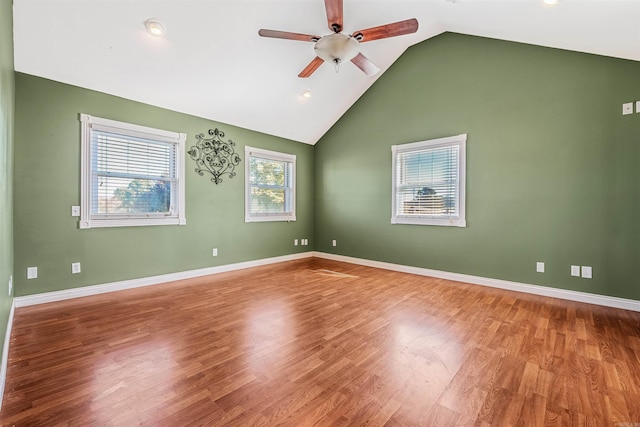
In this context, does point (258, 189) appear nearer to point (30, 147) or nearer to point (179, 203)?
point (179, 203)

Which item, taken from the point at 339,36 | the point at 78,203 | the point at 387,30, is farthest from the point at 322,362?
the point at 78,203

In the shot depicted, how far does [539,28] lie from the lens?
119 inches

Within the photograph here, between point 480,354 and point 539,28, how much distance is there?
3353mm

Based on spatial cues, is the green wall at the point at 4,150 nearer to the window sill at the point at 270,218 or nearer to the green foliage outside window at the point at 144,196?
the green foliage outside window at the point at 144,196

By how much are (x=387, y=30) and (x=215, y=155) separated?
3.20m

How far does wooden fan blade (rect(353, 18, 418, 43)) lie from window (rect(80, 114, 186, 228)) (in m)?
2.97

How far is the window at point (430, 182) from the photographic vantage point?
14.0ft

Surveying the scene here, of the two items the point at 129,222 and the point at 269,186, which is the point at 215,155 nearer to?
the point at 269,186

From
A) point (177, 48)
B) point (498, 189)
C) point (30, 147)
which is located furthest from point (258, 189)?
point (498, 189)

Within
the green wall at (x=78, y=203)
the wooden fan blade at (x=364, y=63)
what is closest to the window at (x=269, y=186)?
the green wall at (x=78, y=203)

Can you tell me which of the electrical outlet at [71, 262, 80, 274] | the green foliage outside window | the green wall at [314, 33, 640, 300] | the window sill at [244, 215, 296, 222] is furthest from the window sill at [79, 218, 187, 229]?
the green wall at [314, 33, 640, 300]

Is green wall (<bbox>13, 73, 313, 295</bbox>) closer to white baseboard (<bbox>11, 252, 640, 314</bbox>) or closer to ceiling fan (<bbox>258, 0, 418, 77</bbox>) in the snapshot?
white baseboard (<bbox>11, 252, 640, 314</bbox>)

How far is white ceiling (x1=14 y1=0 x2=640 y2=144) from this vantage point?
8.73 feet

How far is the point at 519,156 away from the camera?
12.4ft
